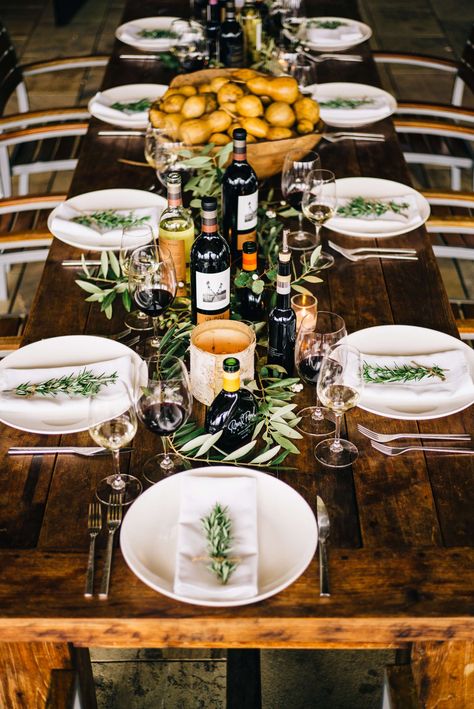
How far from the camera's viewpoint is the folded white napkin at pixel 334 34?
10.6ft

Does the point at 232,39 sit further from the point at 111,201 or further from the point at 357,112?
the point at 111,201

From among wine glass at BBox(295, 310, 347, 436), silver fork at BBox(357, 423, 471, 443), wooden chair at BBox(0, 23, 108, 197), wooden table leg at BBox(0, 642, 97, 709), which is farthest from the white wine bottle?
wooden chair at BBox(0, 23, 108, 197)

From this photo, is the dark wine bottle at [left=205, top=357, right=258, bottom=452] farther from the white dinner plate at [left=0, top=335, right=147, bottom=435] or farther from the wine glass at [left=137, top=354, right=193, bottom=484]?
the white dinner plate at [left=0, top=335, right=147, bottom=435]

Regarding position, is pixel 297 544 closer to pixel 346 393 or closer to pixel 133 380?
pixel 346 393

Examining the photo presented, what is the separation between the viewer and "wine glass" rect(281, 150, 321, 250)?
2039 mm

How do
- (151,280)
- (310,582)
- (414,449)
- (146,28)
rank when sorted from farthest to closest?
(146,28), (151,280), (414,449), (310,582)

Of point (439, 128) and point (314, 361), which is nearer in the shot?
point (314, 361)

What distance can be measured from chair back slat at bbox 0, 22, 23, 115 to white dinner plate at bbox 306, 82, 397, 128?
3.86 feet

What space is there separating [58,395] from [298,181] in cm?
85

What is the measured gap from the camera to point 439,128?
112 inches

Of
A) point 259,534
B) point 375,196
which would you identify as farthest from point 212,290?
point 375,196

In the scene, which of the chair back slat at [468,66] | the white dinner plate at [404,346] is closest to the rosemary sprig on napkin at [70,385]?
the white dinner plate at [404,346]

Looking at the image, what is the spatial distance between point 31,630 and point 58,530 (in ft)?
0.56

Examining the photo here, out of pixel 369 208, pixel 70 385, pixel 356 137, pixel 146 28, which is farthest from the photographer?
pixel 146 28
